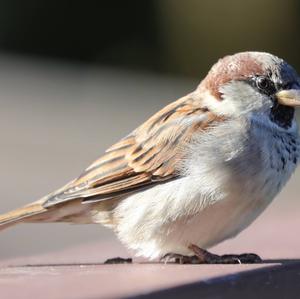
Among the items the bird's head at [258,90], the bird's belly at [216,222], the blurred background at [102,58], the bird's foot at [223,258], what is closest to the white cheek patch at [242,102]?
the bird's head at [258,90]

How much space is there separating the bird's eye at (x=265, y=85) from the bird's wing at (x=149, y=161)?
0.17m

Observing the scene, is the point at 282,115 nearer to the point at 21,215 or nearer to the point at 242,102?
the point at 242,102

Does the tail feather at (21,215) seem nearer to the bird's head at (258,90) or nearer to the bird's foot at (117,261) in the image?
the bird's foot at (117,261)

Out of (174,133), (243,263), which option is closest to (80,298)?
(243,263)

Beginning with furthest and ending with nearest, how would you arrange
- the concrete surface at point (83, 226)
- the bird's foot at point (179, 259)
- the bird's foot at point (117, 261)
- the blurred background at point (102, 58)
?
the blurred background at point (102, 58), the bird's foot at point (179, 259), the bird's foot at point (117, 261), the concrete surface at point (83, 226)

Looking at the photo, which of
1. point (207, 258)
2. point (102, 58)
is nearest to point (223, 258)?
point (207, 258)

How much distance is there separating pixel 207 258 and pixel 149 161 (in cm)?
46

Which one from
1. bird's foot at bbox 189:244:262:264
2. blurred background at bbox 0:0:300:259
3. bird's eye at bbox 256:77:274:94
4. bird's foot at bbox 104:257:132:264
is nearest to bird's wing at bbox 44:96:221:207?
bird's eye at bbox 256:77:274:94

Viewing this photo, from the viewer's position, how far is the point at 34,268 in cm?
279

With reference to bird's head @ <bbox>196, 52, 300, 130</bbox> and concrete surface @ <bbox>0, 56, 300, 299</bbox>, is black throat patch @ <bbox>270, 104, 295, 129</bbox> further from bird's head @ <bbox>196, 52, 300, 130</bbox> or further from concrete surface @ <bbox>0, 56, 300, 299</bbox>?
concrete surface @ <bbox>0, 56, 300, 299</bbox>

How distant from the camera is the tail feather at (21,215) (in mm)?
3430

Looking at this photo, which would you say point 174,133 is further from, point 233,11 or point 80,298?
point 233,11

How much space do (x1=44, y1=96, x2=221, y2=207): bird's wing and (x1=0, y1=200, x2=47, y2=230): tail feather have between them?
3 centimetres

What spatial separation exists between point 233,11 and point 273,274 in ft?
30.6
